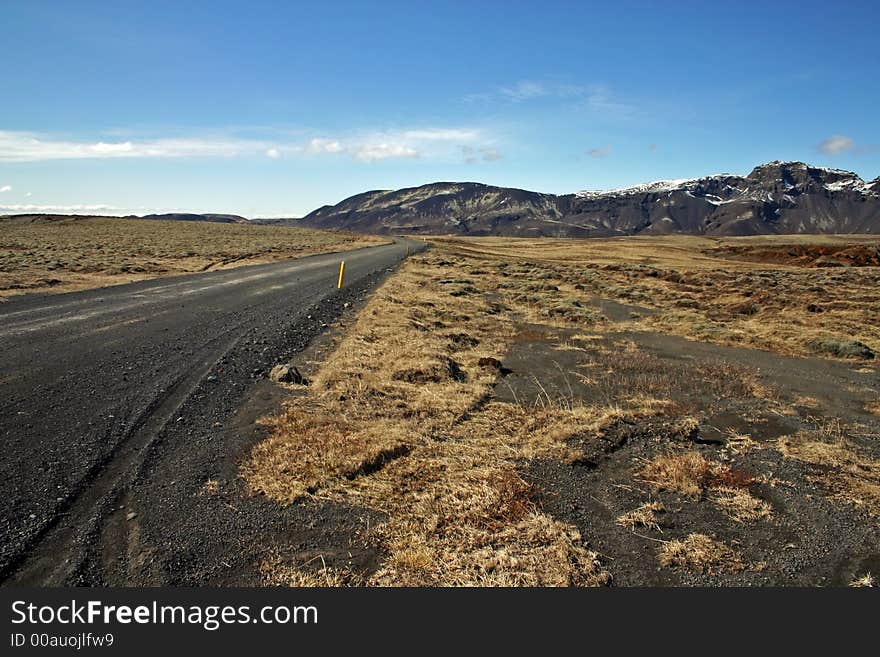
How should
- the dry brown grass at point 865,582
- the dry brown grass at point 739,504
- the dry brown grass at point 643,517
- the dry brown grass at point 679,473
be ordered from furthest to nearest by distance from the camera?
the dry brown grass at point 679,473
the dry brown grass at point 739,504
the dry brown grass at point 643,517
the dry brown grass at point 865,582

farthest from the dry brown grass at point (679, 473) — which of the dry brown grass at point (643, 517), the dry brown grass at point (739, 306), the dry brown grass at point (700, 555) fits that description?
the dry brown grass at point (739, 306)

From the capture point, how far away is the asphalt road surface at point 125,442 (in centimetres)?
403

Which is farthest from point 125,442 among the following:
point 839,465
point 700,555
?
point 839,465

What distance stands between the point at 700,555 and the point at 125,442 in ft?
22.3

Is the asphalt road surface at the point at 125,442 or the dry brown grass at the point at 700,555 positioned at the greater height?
the asphalt road surface at the point at 125,442

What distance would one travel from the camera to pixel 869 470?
658 centimetres

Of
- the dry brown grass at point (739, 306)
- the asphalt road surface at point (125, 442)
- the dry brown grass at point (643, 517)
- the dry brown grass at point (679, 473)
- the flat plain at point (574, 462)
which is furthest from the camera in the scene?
the dry brown grass at point (739, 306)

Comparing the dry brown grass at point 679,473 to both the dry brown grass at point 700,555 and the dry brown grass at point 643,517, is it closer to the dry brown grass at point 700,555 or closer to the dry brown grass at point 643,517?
the dry brown grass at point 643,517

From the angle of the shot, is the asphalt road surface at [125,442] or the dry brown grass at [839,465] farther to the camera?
the dry brown grass at [839,465]

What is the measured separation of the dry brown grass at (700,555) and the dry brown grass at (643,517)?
346 millimetres

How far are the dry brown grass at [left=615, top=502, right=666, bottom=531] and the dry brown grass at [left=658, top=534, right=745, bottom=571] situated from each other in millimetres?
346

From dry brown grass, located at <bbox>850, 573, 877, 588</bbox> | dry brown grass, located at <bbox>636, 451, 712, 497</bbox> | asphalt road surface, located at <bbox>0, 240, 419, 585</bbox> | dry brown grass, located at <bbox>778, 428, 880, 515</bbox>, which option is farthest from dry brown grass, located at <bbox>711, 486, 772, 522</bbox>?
asphalt road surface, located at <bbox>0, 240, 419, 585</bbox>

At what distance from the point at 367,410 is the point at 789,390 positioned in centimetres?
945

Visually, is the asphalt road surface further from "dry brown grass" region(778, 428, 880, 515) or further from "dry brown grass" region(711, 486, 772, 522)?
"dry brown grass" region(778, 428, 880, 515)
